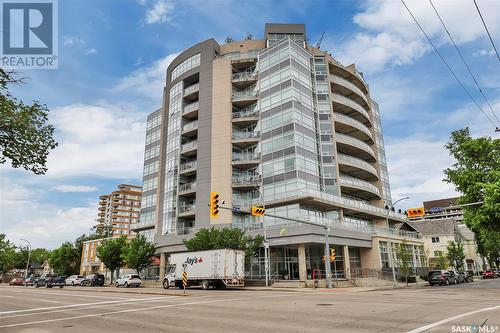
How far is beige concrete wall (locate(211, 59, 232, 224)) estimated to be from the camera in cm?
4822

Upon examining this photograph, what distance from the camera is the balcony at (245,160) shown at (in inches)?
1902

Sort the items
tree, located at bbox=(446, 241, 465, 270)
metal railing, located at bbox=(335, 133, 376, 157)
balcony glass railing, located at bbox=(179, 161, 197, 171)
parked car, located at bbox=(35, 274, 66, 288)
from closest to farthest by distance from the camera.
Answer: parked car, located at bbox=(35, 274, 66, 288) < metal railing, located at bbox=(335, 133, 376, 157) < balcony glass railing, located at bbox=(179, 161, 197, 171) < tree, located at bbox=(446, 241, 465, 270)

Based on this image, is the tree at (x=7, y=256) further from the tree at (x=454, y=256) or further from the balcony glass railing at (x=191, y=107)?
the tree at (x=454, y=256)

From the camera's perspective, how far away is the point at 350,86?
187 ft

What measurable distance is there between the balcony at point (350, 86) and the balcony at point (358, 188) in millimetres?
14425

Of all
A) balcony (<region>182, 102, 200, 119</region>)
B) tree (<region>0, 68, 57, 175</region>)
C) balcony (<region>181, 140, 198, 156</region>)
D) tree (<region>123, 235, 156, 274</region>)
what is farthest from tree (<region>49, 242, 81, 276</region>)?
tree (<region>0, 68, 57, 175</region>)

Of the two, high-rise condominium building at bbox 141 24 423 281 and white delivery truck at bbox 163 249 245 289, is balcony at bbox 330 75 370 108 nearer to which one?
high-rise condominium building at bbox 141 24 423 281

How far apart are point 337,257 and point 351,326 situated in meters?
35.8

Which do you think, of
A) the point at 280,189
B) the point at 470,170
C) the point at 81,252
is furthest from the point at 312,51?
the point at 81,252

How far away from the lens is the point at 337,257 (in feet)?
143

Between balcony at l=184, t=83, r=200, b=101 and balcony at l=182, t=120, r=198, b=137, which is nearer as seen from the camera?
balcony at l=182, t=120, r=198, b=137

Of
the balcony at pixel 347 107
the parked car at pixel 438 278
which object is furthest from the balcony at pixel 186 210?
the parked car at pixel 438 278

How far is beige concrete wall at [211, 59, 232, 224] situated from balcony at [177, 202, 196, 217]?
172 inches

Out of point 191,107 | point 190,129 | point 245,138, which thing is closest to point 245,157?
point 245,138
